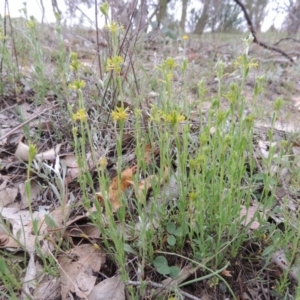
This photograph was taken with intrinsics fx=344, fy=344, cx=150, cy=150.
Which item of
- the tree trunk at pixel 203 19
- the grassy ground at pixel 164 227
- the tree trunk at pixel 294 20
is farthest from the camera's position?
the tree trunk at pixel 203 19

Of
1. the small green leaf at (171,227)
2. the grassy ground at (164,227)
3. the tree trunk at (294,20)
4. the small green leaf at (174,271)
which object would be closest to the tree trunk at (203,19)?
the tree trunk at (294,20)

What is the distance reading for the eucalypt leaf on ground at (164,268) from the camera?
41.8 inches

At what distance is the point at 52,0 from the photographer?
236 cm

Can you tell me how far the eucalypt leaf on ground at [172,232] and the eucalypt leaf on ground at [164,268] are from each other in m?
0.06

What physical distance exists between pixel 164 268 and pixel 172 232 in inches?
4.5

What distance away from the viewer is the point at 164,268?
107cm

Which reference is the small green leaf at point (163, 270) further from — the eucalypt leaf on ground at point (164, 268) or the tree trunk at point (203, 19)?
the tree trunk at point (203, 19)

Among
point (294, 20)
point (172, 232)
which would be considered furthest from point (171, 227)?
point (294, 20)

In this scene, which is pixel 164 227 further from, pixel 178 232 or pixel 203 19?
pixel 203 19

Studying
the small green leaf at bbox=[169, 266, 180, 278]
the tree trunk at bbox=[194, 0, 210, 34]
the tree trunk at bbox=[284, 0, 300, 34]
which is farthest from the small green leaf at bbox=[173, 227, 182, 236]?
the tree trunk at bbox=[194, 0, 210, 34]

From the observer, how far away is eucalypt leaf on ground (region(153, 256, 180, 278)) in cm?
106

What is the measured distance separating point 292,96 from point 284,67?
99cm

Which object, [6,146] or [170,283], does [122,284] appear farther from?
[6,146]

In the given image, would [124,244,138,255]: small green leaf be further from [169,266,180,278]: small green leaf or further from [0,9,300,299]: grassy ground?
[169,266,180,278]: small green leaf
